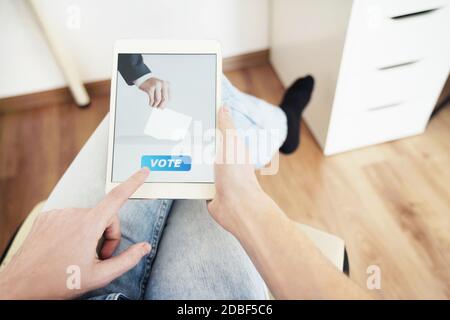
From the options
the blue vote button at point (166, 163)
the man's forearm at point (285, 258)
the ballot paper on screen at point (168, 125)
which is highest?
the ballot paper on screen at point (168, 125)

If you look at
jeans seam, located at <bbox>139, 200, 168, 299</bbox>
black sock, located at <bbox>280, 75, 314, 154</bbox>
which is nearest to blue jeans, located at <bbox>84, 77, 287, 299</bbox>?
jeans seam, located at <bbox>139, 200, 168, 299</bbox>

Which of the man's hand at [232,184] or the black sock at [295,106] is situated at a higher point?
the man's hand at [232,184]

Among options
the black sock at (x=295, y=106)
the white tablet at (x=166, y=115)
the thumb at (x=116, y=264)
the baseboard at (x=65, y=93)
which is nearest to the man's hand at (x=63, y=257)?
the thumb at (x=116, y=264)

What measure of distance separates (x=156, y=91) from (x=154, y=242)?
26cm

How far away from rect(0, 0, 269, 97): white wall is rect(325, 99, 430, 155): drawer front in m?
0.51

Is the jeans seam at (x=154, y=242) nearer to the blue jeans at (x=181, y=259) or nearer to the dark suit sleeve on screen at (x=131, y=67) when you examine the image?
the blue jeans at (x=181, y=259)

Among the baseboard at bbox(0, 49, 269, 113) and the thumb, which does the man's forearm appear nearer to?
the thumb

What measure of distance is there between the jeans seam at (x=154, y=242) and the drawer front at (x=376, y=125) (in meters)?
0.56

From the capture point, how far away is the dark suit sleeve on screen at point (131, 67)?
556mm

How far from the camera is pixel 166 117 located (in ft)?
1.83

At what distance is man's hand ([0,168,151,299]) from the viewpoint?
15.4 inches

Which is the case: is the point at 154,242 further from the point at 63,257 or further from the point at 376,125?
the point at 376,125
